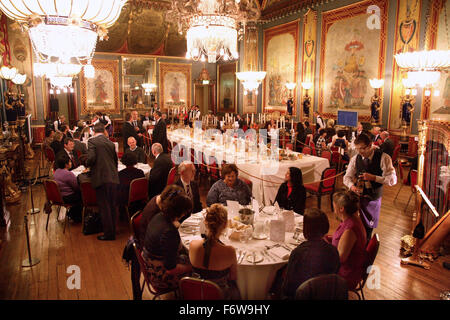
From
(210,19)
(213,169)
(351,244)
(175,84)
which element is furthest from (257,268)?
(175,84)

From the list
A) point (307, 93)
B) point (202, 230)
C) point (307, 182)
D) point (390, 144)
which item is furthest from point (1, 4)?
point (307, 93)

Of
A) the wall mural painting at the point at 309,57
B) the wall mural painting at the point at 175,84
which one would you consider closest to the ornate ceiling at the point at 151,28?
the wall mural painting at the point at 309,57

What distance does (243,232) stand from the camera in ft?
10.00

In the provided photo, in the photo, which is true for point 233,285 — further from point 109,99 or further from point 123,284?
point 109,99

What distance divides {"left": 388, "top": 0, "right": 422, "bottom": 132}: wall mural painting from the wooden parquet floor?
5.37m

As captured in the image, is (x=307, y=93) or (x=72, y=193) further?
(x=307, y=93)

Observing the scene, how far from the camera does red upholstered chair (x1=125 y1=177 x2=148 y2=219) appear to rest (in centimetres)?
498

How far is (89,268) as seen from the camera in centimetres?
404

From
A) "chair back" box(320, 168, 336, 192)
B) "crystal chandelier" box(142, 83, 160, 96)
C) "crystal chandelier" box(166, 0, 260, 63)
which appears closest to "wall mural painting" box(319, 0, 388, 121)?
"chair back" box(320, 168, 336, 192)

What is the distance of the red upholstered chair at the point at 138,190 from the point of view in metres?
4.98

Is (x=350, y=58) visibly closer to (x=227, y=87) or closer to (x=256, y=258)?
(x=227, y=87)

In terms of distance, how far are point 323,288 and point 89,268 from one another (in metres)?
3.01

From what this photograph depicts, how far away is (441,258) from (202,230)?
3336 millimetres

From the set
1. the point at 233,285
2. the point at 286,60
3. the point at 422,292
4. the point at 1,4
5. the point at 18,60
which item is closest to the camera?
the point at 1,4
